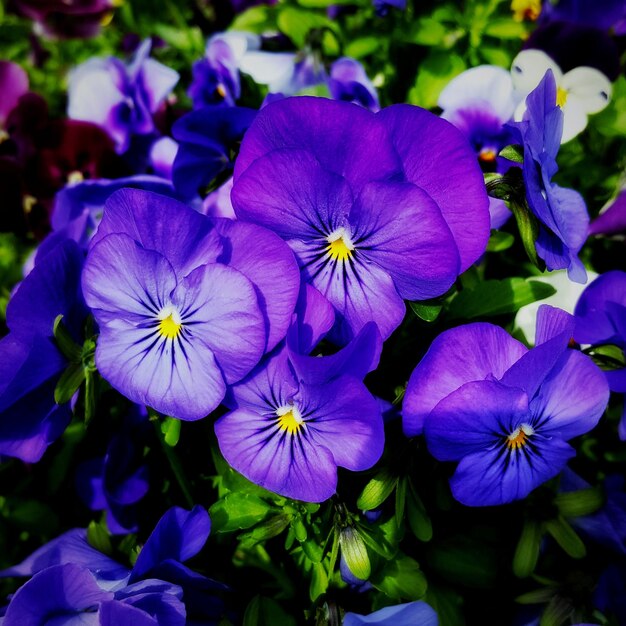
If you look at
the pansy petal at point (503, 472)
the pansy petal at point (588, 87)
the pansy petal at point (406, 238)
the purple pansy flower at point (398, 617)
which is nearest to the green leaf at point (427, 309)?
the pansy petal at point (406, 238)

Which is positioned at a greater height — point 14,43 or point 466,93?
point 466,93

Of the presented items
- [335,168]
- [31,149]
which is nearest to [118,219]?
[335,168]

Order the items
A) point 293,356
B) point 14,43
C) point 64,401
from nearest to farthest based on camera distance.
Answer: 1. point 293,356
2. point 64,401
3. point 14,43

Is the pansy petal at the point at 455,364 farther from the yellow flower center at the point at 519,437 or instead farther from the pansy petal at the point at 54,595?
the pansy petal at the point at 54,595

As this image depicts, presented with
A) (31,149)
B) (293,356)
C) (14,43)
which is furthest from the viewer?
(14,43)

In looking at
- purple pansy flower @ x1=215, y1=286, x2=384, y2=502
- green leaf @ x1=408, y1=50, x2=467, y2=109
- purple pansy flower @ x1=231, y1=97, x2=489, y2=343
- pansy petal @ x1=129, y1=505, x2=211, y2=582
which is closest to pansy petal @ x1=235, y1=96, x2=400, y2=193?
purple pansy flower @ x1=231, y1=97, x2=489, y2=343

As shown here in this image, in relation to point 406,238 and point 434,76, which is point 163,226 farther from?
point 434,76

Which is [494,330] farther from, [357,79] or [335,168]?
[357,79]
